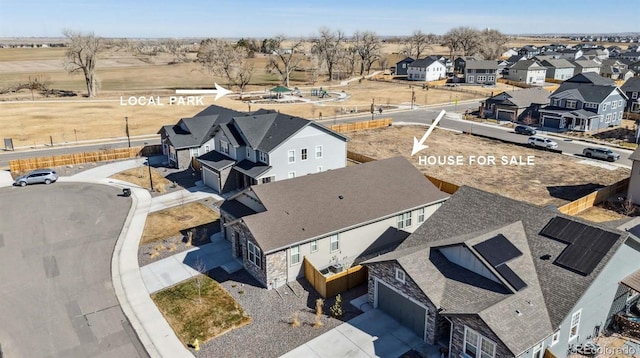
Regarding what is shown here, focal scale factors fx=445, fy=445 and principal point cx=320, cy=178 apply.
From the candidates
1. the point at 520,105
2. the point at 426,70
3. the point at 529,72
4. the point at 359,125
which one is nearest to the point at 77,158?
the point at 359,125

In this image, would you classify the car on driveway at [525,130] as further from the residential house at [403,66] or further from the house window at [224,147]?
the residential house at [403,66]

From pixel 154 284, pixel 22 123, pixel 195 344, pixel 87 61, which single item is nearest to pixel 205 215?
pixel 154 284

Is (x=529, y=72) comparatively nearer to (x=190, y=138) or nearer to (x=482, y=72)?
(x=482, y=72)

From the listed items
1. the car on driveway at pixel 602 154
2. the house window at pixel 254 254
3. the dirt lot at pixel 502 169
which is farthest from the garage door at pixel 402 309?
the car on driveway at pixel 602 154

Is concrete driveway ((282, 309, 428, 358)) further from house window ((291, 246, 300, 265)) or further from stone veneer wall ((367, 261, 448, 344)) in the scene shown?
house window ((291, 246, 300, 265))

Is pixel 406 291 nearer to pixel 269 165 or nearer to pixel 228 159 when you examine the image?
pixel 269 165
